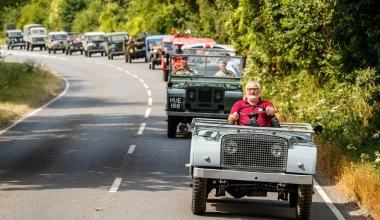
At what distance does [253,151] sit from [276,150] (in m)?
0.30

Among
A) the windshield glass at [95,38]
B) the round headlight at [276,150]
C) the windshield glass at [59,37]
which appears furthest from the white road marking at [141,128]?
the windshield glass at [59,37]

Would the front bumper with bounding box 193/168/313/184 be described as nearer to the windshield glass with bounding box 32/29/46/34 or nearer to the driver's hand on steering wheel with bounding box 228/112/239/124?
the driver's hand on steering wheel with bounding box 228/112/239/124

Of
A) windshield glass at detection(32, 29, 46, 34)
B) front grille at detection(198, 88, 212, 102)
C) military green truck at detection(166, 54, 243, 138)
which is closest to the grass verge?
military green truck at detection(166, 54, 243, 138)

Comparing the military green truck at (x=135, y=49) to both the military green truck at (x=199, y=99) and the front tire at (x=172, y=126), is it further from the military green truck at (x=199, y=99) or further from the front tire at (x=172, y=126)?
the military green truck at (x=199, y=99)

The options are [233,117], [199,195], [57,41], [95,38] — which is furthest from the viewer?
[57,41]

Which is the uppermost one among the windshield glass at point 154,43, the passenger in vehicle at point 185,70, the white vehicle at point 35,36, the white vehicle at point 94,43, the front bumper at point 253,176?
the front bumper at point 253,176

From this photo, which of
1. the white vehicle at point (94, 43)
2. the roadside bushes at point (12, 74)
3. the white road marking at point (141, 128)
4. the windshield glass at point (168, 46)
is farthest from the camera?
the white vehicle at point (94, 43)

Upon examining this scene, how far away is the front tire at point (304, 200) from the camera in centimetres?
1191

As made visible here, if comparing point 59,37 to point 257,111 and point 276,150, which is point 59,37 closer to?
point 257,111

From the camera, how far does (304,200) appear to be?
11.9 m

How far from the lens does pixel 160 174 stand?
16516 millimetres

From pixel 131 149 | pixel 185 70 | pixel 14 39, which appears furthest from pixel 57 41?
pixel 131 149

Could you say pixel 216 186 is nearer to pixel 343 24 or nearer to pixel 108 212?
pixel 108 212

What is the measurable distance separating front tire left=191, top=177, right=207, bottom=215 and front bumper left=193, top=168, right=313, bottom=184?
22cm
